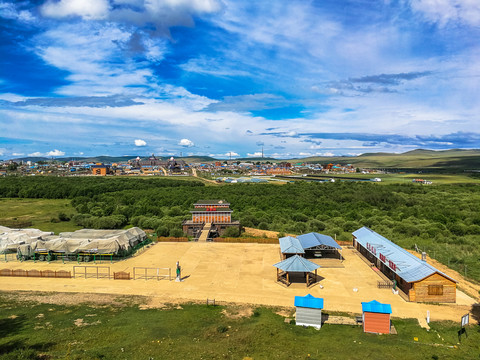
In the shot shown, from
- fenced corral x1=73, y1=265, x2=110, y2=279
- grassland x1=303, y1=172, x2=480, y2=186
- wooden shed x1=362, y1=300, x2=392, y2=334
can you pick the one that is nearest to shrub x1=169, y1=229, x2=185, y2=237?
fenced corral x1=73, y1=265, x2=110, y2=279

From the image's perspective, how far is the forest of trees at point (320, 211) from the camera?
39.7m

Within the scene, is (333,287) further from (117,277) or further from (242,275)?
(117,277)

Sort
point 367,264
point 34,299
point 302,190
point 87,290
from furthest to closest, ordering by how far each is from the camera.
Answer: point 302,190 → point 367,264 → point 87,290 → point 34,299

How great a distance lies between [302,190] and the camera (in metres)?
76.9

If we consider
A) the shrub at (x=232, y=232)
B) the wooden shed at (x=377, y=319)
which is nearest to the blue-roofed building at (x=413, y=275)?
the wooden shed at (x=377, y=319)

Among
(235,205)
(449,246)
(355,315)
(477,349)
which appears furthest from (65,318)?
(235,205)

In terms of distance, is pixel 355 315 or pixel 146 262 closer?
pixel 355 315

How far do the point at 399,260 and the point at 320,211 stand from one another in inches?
1199

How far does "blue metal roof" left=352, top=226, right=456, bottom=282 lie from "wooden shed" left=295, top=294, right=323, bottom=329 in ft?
26.6

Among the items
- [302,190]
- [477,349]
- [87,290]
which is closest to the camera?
[477,349]

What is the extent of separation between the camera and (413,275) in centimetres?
2141

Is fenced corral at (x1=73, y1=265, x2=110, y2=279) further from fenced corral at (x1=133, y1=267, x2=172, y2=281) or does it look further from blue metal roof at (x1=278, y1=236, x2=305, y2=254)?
blue metal roof at (x1=278, y1=236, x2=305, y2=254)

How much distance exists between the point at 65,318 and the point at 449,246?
3674 cm

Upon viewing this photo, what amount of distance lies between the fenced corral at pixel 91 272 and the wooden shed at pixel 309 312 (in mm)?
16578
